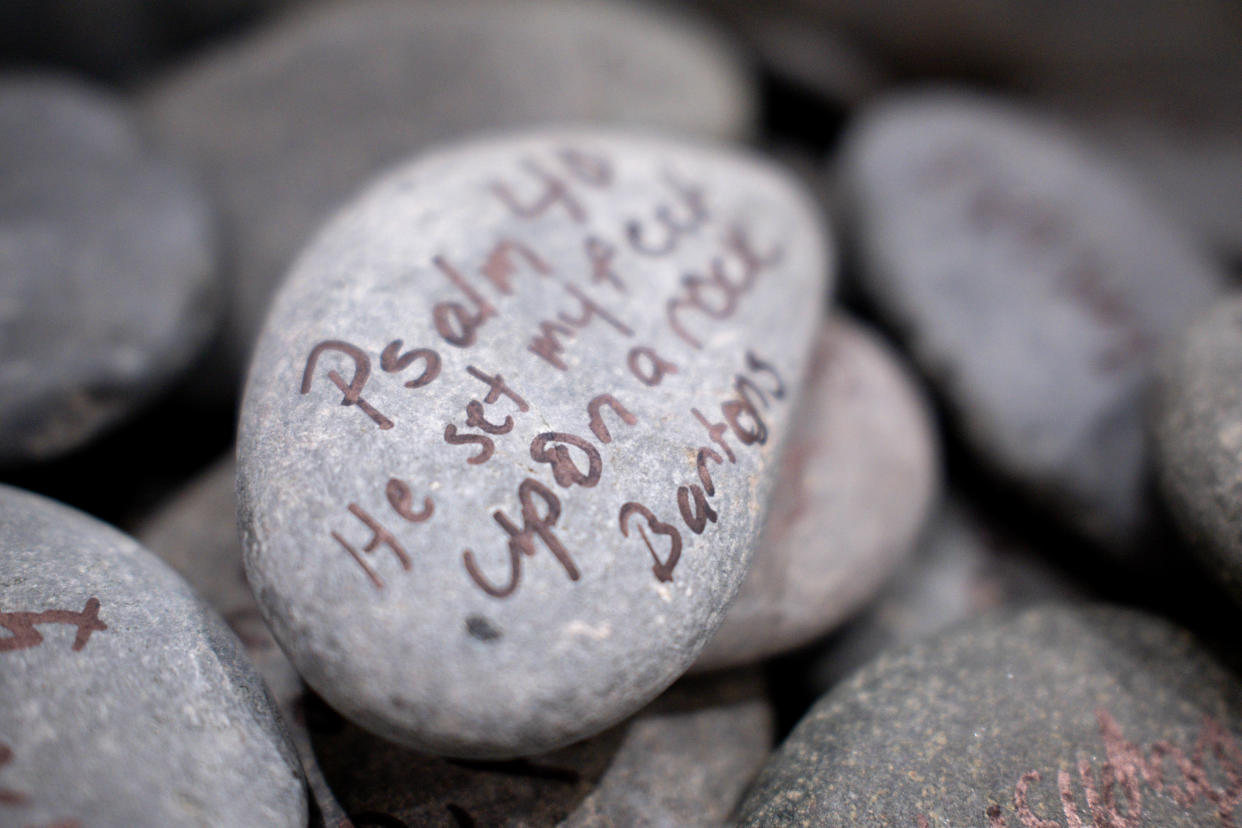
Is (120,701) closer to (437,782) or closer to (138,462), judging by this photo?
(437,782)

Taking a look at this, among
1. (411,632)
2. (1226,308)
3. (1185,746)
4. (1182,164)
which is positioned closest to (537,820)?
(411,632)

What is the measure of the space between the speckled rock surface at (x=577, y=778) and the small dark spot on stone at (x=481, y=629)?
0.88 feet

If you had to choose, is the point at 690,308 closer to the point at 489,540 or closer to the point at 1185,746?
the point at 489,540

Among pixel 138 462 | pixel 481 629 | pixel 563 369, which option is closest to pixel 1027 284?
pixel 563 369

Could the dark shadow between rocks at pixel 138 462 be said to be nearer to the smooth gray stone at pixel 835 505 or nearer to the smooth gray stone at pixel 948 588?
the smooth gray stone at pixel 835 505

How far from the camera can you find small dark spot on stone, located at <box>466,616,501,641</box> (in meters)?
0.72

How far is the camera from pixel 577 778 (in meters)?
0.91

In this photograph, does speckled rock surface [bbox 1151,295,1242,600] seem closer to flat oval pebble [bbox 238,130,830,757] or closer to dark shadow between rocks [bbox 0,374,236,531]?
flat oval pebble [bbox 238,130,830,757]

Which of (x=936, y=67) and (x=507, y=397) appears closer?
(x=507, y=397)

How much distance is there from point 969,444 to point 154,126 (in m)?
1.63

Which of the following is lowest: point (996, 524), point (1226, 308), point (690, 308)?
point (996, 524)

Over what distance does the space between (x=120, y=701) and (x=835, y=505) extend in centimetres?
86

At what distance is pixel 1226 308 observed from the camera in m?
1.07

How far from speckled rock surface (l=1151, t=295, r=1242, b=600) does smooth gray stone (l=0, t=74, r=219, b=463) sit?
1.33m
